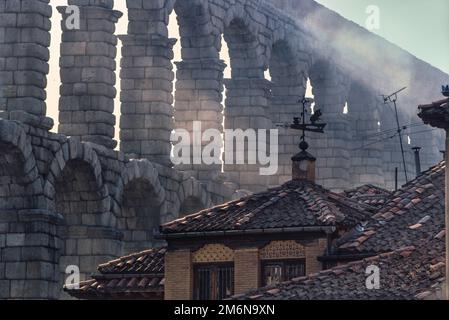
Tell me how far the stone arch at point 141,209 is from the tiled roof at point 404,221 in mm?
13504

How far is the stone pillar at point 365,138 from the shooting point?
7712cm

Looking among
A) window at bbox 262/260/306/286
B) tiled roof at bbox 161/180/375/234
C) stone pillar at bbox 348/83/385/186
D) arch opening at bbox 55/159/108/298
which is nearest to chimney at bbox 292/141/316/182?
tiled roof at bbox 161/180/375/234

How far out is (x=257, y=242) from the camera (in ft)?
120

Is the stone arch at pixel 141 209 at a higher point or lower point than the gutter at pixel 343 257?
higher

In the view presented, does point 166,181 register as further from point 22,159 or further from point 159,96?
point 22,159

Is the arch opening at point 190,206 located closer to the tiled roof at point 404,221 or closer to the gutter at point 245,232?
the tiled roof at point 404,221

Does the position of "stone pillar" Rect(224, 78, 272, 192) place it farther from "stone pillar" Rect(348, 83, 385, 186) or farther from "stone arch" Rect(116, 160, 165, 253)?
"stone pillar" Rect(348, 83, 385, 186)

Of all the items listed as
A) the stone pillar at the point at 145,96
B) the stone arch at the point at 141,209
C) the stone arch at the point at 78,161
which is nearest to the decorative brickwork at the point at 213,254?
the stone arch at the point at 78,161

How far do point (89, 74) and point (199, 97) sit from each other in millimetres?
8478

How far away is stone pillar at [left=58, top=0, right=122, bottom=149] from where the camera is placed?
49.0 metres

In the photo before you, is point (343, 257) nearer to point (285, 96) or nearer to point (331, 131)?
point (285, 96)

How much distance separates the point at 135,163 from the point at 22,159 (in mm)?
7495

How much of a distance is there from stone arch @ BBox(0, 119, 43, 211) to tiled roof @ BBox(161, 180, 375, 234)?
6478mm
